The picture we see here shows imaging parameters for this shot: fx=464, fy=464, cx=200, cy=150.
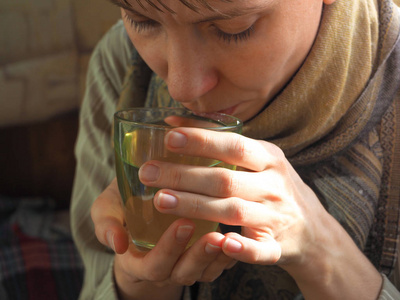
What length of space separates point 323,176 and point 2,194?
4.05ft

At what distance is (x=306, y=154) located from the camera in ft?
2.47

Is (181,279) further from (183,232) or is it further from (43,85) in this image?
(43,85)

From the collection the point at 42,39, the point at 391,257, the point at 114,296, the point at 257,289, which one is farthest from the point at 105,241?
the point at 42,39

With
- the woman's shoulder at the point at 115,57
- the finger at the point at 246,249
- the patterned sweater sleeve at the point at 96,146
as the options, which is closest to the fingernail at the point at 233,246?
the finger at the point at 246,249

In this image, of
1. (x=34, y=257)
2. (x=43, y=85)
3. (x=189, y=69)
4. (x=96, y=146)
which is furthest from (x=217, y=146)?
(x=43, y=85)

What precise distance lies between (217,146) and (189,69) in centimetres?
13

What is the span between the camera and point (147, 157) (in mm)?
504

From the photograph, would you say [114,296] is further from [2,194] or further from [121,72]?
Answer: [2,194]

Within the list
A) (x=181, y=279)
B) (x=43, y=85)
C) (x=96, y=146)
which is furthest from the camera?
(x=43, y=85)

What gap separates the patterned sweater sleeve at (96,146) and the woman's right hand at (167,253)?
0.31m

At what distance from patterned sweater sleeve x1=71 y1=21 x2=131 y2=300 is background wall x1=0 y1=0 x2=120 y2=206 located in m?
0.49

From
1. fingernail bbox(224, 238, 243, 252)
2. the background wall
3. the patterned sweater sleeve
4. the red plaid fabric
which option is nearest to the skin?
fingernail bbox(224, 238, 243, 252)

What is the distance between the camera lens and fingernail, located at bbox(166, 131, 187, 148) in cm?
47

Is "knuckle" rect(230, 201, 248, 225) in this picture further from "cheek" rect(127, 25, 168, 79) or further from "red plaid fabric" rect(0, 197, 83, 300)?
"red plaid fabric" rect(0, 197, 83, 300)
